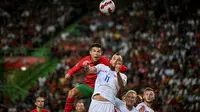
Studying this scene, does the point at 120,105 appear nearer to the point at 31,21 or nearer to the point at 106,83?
the point at 106,83

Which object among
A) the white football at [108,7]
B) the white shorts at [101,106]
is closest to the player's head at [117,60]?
the white shorts at [101,106]

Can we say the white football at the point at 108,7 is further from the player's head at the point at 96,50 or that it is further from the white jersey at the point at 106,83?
the white jersey at the point at 106,83

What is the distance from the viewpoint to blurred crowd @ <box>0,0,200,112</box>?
18.2 metres

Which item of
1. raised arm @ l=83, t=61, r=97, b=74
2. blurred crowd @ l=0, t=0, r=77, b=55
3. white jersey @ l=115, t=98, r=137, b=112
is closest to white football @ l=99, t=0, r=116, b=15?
white jersey @ l=115, t=98, r=137, b=112

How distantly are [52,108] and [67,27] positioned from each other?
10.2 m

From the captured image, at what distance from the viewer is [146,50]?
72.1ft

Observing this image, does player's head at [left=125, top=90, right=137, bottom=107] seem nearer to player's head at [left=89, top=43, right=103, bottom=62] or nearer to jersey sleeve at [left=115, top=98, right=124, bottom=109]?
jersey sleeve at [left=115, top=98, right=124, bottom=109]

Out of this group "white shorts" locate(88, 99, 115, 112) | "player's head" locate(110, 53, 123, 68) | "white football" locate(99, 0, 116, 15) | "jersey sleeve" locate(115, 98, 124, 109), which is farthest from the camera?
"white football" locate(99, 0, 116, 15)

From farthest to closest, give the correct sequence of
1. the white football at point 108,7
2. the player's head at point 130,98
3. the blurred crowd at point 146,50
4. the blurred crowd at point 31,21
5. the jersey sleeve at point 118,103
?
1. the blurred crowd at point 31,21
2. the blurred crowd at point 146,50
3. the white football at point 108,7
4. the player's head at point 130,98
5. the jersey sleeve at point 118,103

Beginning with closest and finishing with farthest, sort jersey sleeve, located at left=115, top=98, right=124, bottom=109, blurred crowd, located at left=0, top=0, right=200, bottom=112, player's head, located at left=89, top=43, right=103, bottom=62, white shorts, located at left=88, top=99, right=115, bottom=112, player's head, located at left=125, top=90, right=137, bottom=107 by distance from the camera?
white shorts, located at left=88, top=99, right=115, bottom=112 → player's head, located at left=89, top=43, right=103, bottom=62 → jersey sleeve, located at left=115, top=98, right=124, bottom=109 → player's head, located at left=125, top=90, right=137, bottom=107 → blurred crowd, located at left=0, top=0, right=200, bottom=112

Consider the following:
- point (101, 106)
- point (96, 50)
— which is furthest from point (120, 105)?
point (96, 50)

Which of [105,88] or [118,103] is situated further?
[118,103]

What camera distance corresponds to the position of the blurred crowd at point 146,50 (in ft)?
59.7

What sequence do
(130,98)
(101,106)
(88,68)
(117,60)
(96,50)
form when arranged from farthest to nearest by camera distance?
(130,98) < (96,50) < (101,106) < (88,68) < (117,60)
